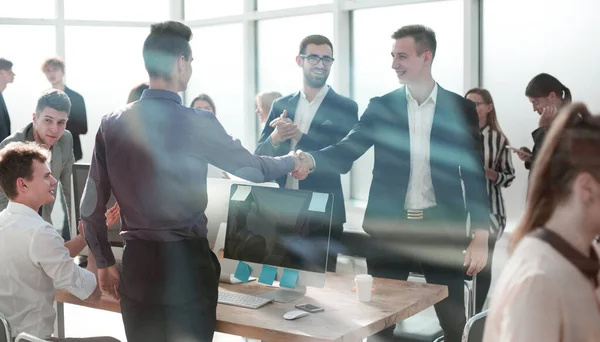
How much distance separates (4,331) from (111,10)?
606cm

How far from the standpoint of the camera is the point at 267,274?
298 cm

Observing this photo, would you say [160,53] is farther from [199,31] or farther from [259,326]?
[199,31]

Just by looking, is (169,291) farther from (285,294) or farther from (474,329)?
(474,329)

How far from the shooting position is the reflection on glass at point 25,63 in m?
7.84

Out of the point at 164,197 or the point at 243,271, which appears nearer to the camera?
the point at 164,197

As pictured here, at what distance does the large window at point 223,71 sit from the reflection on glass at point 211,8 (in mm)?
143

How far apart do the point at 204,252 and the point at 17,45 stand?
6230 mm

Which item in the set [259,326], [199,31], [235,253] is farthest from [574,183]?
[199,31]

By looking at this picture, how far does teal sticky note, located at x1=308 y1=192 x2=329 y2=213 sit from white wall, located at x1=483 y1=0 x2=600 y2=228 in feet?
8.36

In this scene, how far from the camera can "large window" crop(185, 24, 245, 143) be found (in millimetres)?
7945

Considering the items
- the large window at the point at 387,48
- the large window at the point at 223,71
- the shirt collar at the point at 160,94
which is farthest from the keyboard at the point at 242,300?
the large window at the point at 223,71

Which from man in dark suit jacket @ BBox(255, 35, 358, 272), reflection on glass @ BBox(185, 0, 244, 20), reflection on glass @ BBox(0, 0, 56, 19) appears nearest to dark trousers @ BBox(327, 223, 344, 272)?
man in dark suit jacket @ BBox(255, 35, 358, 272)

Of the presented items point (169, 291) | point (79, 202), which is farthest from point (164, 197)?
point (79, 202)

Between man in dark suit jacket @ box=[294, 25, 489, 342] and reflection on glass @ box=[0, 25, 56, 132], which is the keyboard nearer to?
man in dark suit jacket @ box=[294, 25, 489, 342]
